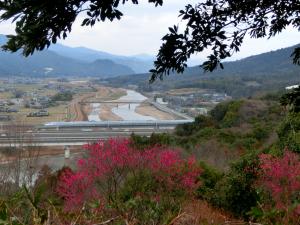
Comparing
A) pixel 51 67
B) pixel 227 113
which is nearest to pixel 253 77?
pixel 227 113

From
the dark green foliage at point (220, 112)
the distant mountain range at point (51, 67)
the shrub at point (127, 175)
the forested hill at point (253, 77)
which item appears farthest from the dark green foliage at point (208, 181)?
the distant mountain range at point (51, 67)

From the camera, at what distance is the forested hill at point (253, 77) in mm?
59625

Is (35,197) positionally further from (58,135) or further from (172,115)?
(172,115)

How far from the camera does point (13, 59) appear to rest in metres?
157

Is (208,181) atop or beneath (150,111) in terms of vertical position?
atop

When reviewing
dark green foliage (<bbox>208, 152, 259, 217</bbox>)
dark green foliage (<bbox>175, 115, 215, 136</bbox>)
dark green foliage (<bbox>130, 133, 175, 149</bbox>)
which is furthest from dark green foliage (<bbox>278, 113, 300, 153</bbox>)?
dark green foliage (<bbox>175, 115, 215, 136</bbox>)

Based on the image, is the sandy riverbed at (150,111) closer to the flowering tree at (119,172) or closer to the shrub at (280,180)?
the flowering tree at (119,172)

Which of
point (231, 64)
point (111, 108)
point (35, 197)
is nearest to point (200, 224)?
point (35, 197)

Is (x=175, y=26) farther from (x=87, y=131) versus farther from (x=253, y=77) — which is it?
(x=253, y=77)

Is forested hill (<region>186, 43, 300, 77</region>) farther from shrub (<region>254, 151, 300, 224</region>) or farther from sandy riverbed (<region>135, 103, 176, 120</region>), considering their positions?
shrub (<region>254, 151, 300, 224</region>)

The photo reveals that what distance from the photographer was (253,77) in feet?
226

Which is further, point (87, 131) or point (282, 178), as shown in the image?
point (87, 131)

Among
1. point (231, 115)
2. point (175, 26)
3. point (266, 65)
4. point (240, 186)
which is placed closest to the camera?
point (175, 26)

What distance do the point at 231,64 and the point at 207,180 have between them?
283 feet
